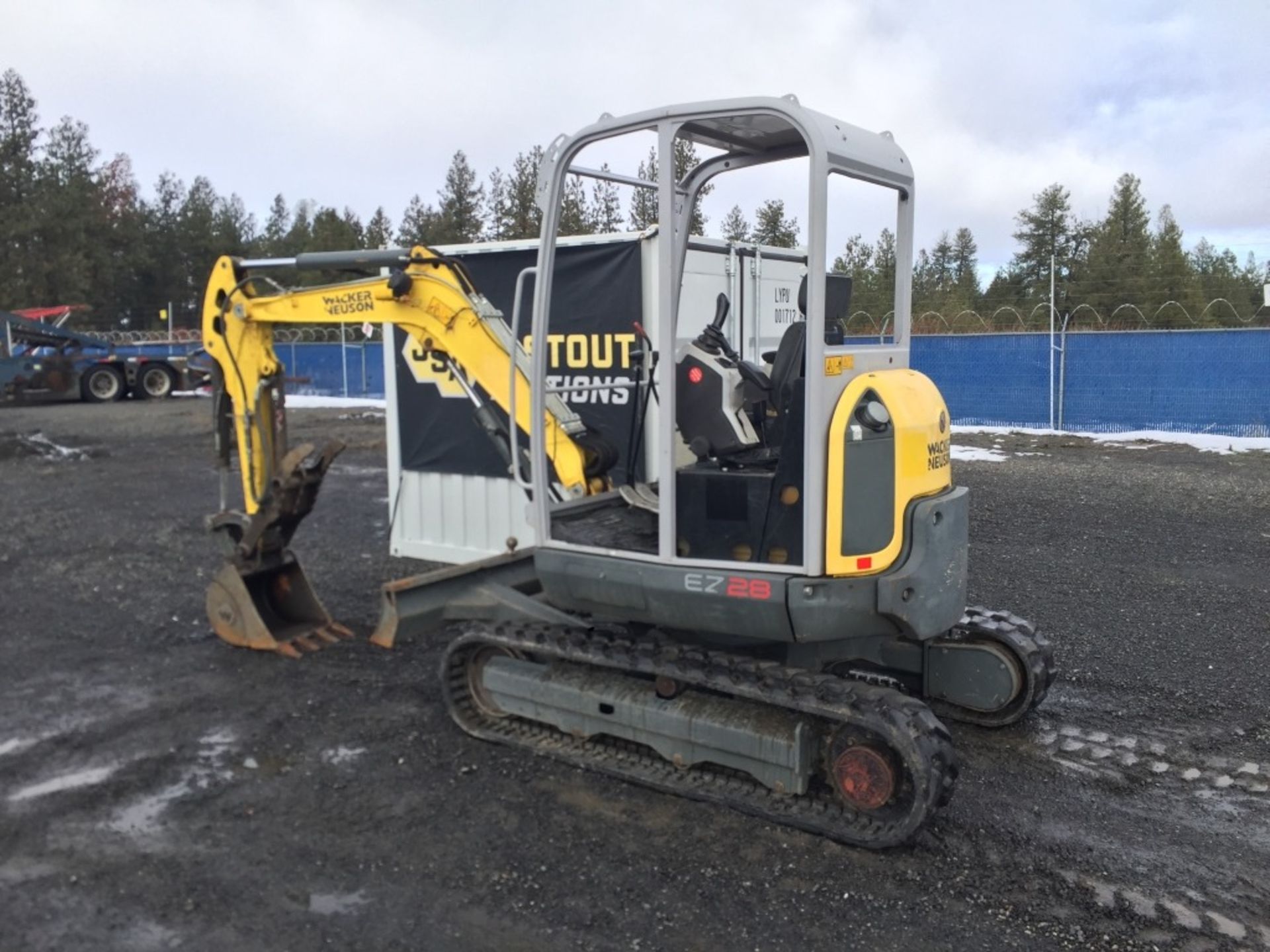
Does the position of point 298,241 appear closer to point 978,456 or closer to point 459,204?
point 459,204

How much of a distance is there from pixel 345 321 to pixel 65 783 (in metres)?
2.76

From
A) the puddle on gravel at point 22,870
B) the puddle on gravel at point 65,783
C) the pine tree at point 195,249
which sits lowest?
the puddle on gravel at point 22,870

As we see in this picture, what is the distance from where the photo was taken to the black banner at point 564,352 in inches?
330

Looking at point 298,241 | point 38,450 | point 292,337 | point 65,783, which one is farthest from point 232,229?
point 65,783

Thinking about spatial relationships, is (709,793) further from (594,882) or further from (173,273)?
(173,273)

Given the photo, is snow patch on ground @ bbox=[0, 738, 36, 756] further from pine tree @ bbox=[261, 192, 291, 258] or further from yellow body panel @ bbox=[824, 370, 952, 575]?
pine tree @ bbox=[261, 192, 291, 258]

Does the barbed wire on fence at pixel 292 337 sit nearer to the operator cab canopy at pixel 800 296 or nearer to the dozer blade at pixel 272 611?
the dozer blade at pixel 272 611

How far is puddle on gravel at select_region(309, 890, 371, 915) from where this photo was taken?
376cm

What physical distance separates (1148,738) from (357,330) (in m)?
29.6

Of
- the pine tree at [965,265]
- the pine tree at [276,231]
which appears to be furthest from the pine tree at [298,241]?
the pine tree at [965,265]

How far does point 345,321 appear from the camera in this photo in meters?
5.96

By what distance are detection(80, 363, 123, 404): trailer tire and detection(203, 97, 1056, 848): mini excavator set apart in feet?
86.9

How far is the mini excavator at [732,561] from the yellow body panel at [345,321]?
0.06 ft

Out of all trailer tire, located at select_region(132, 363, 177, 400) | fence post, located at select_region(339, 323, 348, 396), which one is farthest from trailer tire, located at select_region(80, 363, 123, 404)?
fence post, located at select_region(339, 323, 348, 396)
